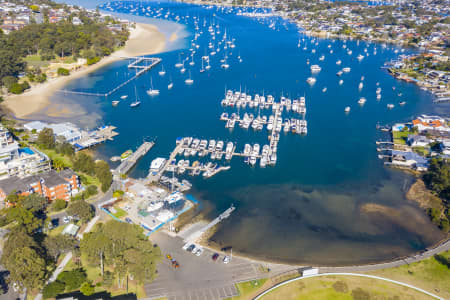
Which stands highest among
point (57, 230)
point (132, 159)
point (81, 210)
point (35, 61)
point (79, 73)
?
point (35, 61)

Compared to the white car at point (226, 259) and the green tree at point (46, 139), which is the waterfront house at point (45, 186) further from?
the white car at point (226, 259)

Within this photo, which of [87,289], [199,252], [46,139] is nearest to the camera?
[87,289]

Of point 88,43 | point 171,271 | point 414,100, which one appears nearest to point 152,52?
point 88,43

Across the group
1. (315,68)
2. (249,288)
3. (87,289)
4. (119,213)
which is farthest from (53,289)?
(315,68)

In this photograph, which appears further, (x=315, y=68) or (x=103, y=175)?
(x=315, y=68)

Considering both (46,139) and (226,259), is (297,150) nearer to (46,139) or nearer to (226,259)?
(226,259)

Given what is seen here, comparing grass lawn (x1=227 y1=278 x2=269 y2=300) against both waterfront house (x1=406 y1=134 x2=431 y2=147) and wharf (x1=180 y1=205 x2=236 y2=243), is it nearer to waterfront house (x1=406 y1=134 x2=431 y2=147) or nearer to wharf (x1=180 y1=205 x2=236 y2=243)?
wharf (x1=180 y1=205 x2=236 y2=243)
